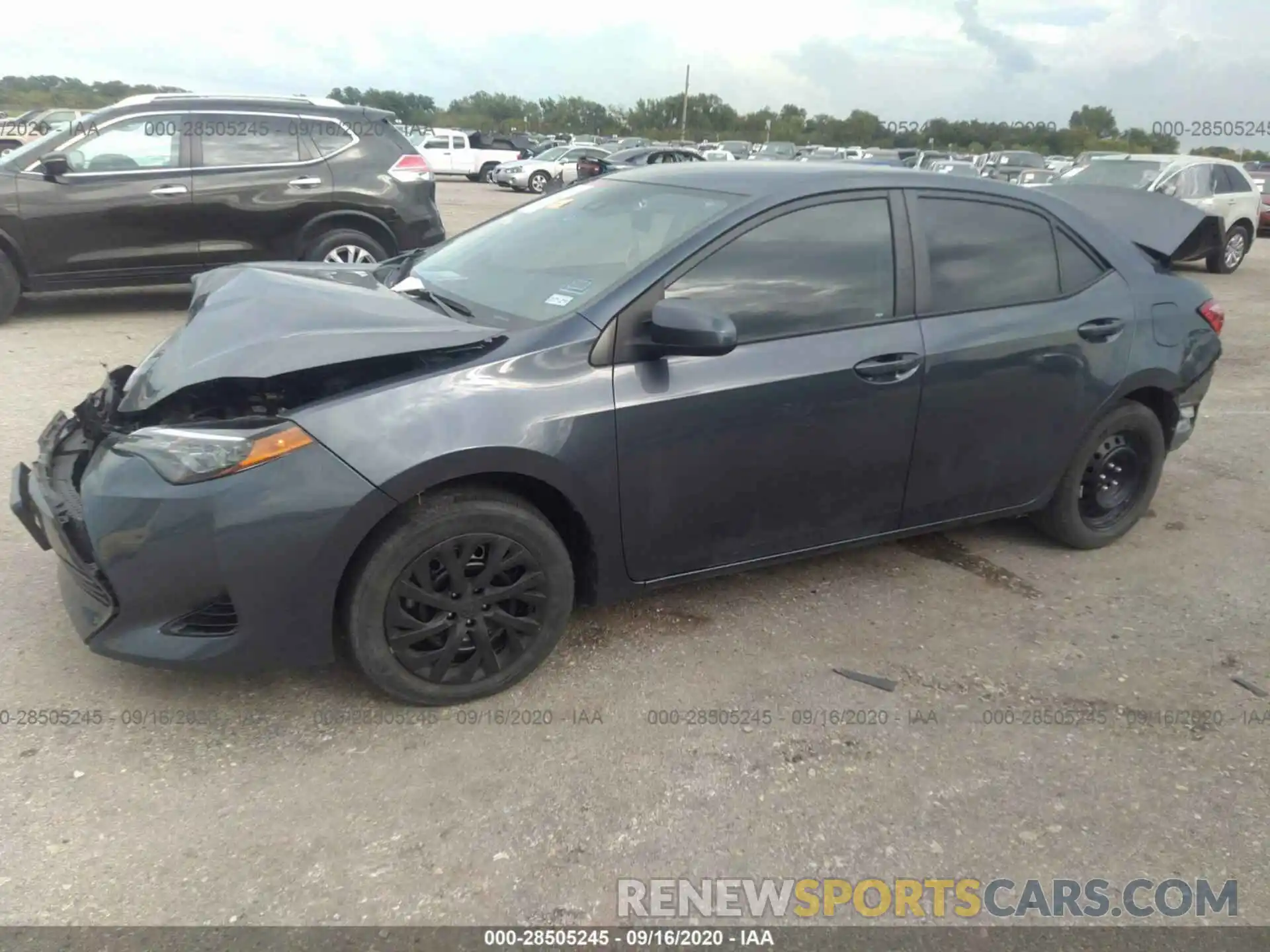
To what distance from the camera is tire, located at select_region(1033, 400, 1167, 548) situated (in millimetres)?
4320

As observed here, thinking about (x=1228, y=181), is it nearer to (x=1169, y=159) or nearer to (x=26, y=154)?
(x=1169, y=159)

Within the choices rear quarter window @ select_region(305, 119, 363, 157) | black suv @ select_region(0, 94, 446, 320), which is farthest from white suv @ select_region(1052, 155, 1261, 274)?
rear quarter window @ select_region(305, 119, 363, 157)

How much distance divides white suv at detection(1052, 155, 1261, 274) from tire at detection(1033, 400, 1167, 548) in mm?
10272

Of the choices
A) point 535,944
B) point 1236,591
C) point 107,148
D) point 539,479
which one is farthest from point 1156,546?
point 107,148

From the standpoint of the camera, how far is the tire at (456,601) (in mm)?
2912

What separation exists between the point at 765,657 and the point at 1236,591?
→ 223 cm

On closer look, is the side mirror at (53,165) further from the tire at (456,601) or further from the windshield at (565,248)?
the tire at (456,601)

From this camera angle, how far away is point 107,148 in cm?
796

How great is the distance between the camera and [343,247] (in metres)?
8.52

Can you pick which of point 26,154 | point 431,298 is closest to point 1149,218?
point 431,298

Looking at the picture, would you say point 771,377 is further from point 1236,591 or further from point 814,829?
point 1236,591

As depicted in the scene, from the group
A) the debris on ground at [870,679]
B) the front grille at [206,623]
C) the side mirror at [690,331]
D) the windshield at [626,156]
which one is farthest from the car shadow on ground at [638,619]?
the windshield at [626,156]

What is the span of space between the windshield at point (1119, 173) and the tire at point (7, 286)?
12.1m

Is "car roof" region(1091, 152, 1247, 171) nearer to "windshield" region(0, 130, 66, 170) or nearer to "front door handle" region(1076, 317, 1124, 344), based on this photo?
"front door handle" region(1076, 317, 1124, 344)
